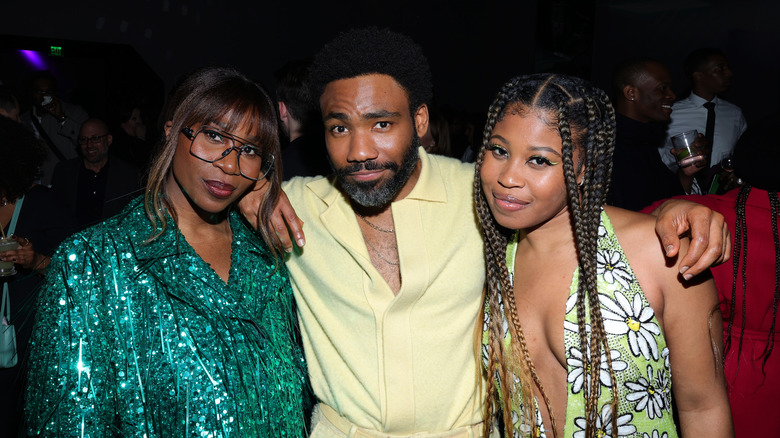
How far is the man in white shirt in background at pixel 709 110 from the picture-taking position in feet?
16.9

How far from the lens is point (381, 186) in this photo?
6.51ft

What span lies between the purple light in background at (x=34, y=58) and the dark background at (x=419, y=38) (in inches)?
1.2

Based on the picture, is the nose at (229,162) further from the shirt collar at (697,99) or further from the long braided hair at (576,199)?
the shirt collar at (697,99)

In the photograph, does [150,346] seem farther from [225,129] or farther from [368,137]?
[368,137]

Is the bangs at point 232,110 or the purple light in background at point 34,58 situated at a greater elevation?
the purple light in background at point 34,58

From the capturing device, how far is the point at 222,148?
1801 millimetres

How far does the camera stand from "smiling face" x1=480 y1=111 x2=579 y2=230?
1651 millimetres

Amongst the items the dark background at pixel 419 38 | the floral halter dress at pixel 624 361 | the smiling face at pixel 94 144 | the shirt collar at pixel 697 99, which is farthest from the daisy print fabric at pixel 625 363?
the dark background at pixel 419 38

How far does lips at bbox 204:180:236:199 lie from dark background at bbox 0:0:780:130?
425cm

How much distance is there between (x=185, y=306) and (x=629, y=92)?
10.8 ft

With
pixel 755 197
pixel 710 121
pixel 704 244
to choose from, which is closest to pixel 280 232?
pixel 704 244

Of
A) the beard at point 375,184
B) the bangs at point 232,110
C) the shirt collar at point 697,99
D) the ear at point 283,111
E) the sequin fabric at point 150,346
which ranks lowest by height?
the sequin fabric at point 150,346

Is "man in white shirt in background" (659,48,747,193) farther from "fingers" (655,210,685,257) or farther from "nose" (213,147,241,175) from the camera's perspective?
"nose" (213,147,241,175)

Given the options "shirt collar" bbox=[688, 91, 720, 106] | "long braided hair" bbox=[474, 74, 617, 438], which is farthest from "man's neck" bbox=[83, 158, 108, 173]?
"shirt collar" bbox=[688, 91, 720, 106]
